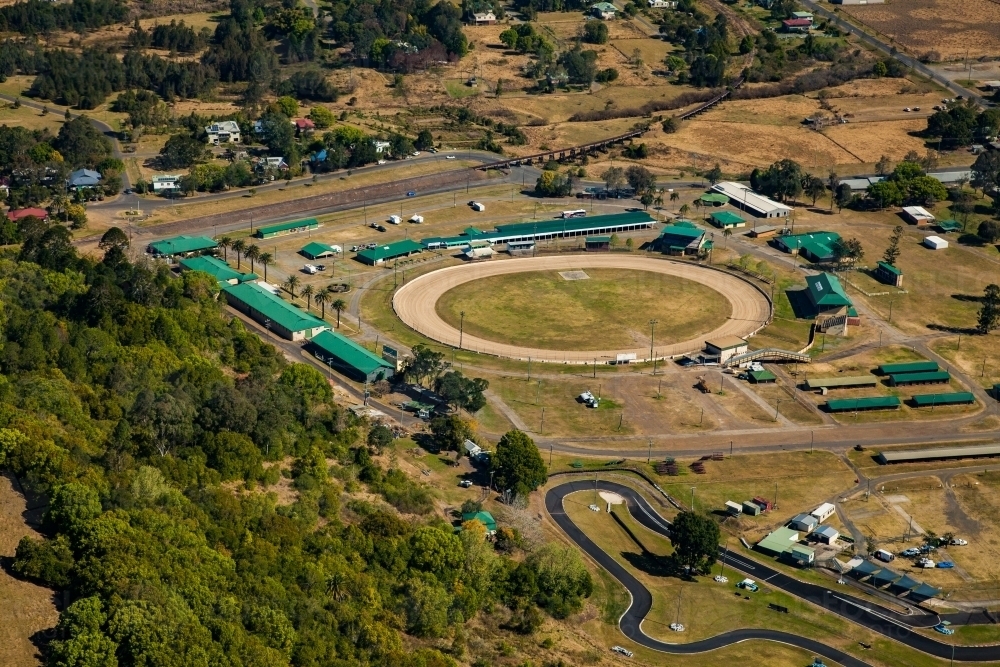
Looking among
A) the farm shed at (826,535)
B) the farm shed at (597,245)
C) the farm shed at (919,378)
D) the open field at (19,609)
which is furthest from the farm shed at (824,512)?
the farm shed at (597,245)

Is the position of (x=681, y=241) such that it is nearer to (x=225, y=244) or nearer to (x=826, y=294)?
(x=826, y=294)

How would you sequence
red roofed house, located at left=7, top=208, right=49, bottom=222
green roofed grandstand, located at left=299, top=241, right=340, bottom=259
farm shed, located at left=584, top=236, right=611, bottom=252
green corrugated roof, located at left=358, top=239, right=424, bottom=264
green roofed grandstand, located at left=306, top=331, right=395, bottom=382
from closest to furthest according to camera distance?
green roofed grandstand, located at left=306, top=331, right=395, bottom=382
green corrugated roof, located at left=358, top=239, right=424, bottom=264
green roofed grandstand, located at left=299, top=241, right=340, bottom=259
red roofed house, located at left=7, top=208, right=49, bottom=222
farm shed, located at left=584, top=236, right=611, bottom=252

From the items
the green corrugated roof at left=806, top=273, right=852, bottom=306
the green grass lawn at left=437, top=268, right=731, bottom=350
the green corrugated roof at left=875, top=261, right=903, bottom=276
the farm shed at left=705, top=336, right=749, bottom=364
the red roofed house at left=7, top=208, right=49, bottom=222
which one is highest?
the green corrugated roof at left=806, top=273, right=852, bottom=306

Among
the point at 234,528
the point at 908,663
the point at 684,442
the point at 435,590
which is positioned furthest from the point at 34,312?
the point at 908,663

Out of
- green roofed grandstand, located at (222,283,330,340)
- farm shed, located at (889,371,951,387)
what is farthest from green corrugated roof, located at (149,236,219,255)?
farm shed, located at (889,371,951,387)

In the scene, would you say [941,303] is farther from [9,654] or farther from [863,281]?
[9,654]

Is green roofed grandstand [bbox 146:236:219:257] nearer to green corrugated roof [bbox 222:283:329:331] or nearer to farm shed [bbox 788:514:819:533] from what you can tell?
green corrugated roof [bbox 222:283:329:331]

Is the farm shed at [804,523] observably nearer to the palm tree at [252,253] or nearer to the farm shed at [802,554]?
the farm shed at [802,554]
